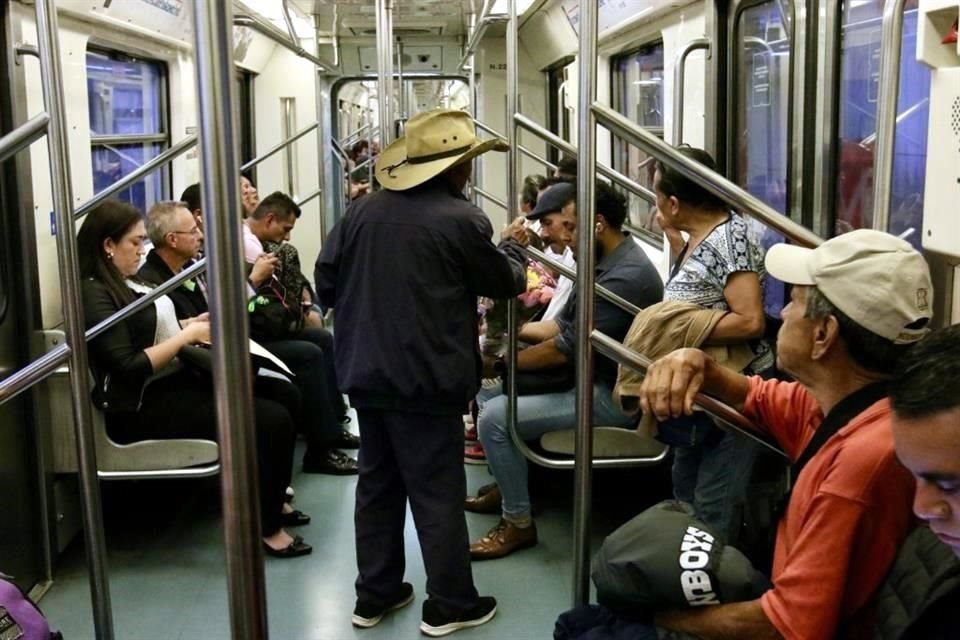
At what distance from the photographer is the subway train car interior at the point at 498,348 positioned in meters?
1.47

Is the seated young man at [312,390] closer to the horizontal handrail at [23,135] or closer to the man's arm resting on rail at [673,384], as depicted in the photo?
the horizontal handrail at [23,135]

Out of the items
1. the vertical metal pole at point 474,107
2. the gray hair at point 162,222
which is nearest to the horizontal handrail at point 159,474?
the gray hair at point 162,222

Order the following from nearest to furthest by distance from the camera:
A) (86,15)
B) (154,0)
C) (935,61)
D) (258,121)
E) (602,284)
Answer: (935,61)
(602,284)
(86,15)
(154,0)
(258,121)

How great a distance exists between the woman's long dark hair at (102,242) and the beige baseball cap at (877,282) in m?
2.54

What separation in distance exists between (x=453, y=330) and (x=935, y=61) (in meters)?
1.42

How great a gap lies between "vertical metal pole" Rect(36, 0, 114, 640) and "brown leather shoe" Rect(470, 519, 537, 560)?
73.1 inches

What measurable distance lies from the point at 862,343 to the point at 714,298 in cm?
95

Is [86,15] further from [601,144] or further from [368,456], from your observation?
[601,144]

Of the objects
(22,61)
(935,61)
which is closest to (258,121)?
(22,61)

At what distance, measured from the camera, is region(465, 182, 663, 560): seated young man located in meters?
3.22

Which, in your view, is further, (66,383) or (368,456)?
(66,383)

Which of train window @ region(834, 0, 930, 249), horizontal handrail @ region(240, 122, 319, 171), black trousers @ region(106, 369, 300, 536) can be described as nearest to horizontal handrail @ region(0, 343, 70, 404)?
black trousers @ region(106, 369, 300, 536)

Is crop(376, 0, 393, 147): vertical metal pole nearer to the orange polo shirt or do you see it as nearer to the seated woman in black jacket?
the seated woman in black jacket

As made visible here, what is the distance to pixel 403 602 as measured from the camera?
10.5 ft
